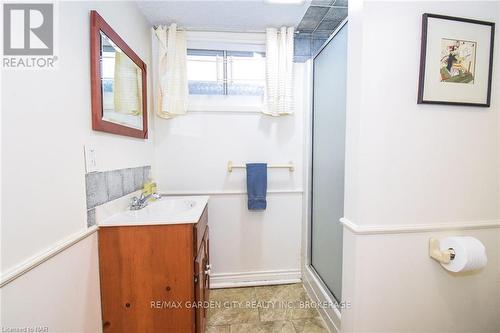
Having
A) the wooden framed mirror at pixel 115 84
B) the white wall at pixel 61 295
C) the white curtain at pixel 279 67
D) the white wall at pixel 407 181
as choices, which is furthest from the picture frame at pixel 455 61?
the white wall at pixel 61 295

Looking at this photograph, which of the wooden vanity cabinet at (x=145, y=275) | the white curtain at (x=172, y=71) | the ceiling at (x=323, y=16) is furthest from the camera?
the white curtain at (x=172, y=71)

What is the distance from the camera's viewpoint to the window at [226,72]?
1925 millimetres

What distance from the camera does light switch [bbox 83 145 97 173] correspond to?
0.98 metres

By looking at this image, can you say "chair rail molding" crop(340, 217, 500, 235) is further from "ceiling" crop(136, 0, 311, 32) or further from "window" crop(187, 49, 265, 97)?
"ceiling" crop(136, 0, 311, 32)

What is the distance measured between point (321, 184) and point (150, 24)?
1957mm

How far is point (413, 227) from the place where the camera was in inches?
40.7

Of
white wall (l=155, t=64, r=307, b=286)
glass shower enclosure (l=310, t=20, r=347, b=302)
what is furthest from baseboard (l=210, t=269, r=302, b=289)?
glass shower enclosure (l=310, t=20, r=347, b=302)

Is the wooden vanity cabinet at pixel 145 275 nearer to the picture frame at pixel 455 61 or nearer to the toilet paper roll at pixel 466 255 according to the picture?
the toilet paper roll at pixel 466 255

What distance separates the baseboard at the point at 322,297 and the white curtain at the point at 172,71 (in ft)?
5.95

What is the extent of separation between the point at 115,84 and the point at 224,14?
102 centimetres

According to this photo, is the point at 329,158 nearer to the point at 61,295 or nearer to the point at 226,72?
the point at 226,72

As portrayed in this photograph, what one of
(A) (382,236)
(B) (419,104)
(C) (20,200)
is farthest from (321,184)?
(C) (20,200)

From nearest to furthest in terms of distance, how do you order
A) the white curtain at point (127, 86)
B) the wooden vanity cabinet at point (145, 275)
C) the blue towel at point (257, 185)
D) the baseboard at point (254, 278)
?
the wooden vanity cabinet at point (145, 275) < the white curtain at point (127, 86) < the blue towel at point (257, 185) < the baseboard at point (254, 278)

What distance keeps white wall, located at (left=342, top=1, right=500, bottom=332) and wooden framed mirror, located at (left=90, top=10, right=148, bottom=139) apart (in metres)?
1.26
